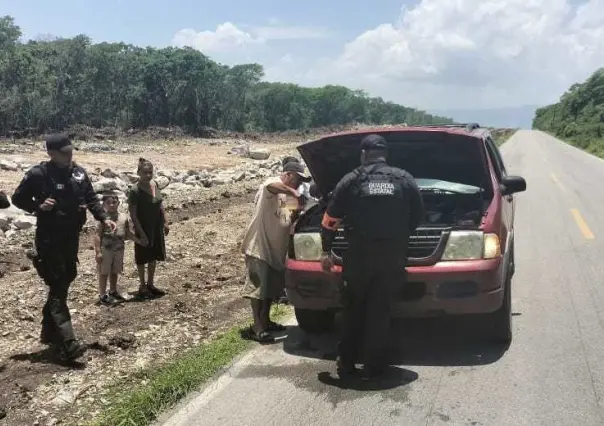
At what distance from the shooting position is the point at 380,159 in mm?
4582

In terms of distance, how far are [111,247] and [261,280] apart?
2189 mm

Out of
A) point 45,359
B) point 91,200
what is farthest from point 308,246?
point 45,359

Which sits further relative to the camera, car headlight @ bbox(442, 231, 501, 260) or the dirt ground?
car headlight @ bbox(442, 231, 501, 260)

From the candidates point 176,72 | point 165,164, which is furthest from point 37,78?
point 165,164

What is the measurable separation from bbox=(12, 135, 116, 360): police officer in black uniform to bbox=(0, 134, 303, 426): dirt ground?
358mm

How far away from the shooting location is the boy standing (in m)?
6.92

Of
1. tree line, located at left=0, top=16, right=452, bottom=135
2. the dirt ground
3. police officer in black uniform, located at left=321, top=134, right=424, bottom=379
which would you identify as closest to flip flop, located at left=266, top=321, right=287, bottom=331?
the dirt ground

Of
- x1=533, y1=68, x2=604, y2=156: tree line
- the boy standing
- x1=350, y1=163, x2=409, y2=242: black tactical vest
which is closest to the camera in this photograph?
x1=350, y1=163, x2=409, y2=242: black tactical vest

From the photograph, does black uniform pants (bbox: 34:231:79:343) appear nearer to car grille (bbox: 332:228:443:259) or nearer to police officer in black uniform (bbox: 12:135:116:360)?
police officer in black uniform (bbox: 12:135:116:360)

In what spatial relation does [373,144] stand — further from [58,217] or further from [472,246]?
[58,217]

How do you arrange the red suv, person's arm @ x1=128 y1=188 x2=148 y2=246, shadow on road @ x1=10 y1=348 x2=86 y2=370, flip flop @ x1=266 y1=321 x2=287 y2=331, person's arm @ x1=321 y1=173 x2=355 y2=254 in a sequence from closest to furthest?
person's arm @ x1=321 y1=173 x2=355 y2=254
the red suv
shadow on road @ x1=10 y1=348 x2=86 y2=370
flip flop @ x1=266 y1=321 x2=287 y2=331
person's arm @ x1=128 y1=188 x2=148 y2=246

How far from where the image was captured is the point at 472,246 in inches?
190

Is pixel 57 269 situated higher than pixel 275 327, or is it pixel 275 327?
pixel 57 269

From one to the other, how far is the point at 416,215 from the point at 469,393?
1.27 metres
